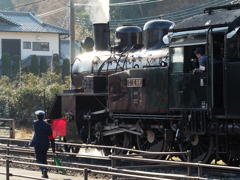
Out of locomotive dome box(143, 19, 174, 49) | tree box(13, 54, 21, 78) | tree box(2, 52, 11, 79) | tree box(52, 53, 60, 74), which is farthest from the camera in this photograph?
tree box(13, 54, 21, 78)

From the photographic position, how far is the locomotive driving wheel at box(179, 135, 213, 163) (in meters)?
8.89

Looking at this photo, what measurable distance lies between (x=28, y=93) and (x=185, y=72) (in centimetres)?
1328

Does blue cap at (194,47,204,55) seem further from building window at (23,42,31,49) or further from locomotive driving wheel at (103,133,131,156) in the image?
building window at (23,42,31,49)

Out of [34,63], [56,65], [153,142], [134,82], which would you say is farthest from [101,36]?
[34,63]

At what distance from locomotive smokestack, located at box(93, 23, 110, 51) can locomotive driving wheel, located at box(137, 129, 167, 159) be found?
399 cm

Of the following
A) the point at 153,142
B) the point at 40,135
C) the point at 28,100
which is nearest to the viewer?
the point at 40,135

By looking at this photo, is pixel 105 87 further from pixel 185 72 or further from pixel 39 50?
pixel 39 50

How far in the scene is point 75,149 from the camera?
12.5 meters

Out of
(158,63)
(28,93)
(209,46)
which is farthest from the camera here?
(28,93)

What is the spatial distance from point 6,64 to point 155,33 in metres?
28.7

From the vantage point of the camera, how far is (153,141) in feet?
33.6

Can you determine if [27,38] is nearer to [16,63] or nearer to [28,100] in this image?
[16,63]

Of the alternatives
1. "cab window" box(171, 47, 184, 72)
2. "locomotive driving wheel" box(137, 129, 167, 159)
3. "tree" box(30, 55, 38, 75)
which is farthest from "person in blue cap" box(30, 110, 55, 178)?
"tree" box(30, 55, 38, 75)

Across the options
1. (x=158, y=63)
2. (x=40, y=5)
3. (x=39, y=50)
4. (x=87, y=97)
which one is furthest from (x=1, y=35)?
(x=40, y=5)
